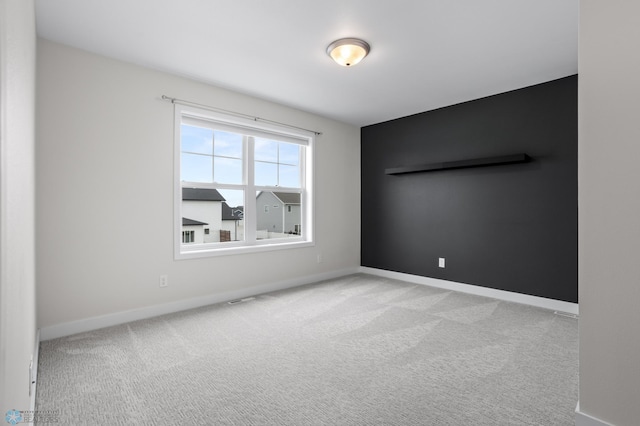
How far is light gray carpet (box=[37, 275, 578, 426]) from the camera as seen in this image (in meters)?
1.73

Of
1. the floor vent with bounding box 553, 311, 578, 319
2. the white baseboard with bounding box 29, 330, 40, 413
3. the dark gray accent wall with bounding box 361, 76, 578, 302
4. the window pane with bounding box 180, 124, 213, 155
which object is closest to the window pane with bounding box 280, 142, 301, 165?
the window pane with bounding box 180, 124, 213, 155

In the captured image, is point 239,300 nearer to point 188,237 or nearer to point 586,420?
point 188,237

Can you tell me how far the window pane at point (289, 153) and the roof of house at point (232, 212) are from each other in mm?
988

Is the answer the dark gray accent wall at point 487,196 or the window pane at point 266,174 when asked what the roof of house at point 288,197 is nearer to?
the window pane at point 266,174

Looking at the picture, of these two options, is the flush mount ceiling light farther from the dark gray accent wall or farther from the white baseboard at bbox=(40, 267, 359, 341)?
the white baseboard at bbox=(40, 267, 359, 341)

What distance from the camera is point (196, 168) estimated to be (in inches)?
146

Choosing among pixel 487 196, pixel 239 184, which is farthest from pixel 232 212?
pixel 487 196

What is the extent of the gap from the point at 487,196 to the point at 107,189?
4.32 meters

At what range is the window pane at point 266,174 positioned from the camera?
14.1 ft

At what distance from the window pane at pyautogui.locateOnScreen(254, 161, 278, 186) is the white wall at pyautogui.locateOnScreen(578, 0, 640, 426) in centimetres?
347

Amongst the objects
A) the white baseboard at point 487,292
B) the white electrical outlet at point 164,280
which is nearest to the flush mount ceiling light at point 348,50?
the white electrical outlet at point 164,280

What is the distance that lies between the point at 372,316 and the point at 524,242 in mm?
2119

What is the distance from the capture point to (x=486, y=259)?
13.4 feet

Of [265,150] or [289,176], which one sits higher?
[265,150]
